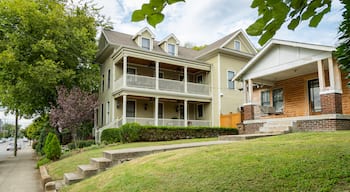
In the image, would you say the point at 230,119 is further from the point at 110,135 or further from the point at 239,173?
the point at 239,173

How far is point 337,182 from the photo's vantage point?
3.69 metres

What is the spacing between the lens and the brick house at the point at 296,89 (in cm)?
1145

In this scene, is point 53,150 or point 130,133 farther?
point 130,133

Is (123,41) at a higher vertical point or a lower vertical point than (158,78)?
higher

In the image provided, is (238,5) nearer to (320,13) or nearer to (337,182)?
(320,13)

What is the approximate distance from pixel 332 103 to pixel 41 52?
18.9m

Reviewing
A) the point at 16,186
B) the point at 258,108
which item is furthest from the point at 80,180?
the point at 258,108

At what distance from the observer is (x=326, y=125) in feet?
36.4

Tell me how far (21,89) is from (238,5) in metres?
21.1

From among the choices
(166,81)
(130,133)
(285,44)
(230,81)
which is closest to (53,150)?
(130,133)

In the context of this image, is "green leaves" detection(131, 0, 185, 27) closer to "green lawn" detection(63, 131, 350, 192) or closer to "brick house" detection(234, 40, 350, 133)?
"green lawn" detection(63, 131, 350, 192)

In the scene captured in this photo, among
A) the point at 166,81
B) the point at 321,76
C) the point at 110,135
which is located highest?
the point at 166,81

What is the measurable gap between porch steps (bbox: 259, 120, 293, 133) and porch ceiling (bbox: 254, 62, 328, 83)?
2668 millimetres

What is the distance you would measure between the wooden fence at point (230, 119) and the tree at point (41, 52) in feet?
36.3
